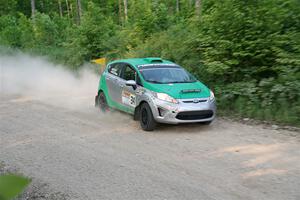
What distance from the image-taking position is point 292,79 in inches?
392

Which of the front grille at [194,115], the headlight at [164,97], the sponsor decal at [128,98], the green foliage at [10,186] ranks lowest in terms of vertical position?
the front grille at [194,115]

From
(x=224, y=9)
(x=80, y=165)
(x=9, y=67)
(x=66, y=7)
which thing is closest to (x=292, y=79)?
(x=224, y=9)

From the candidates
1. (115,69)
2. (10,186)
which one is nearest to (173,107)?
(115,69)

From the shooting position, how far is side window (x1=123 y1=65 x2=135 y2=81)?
401 inches

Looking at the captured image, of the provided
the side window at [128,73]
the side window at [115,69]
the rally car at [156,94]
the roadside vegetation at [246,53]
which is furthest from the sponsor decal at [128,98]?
the roadside vegetation at [246,53]

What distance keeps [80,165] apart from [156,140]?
87.3 inches

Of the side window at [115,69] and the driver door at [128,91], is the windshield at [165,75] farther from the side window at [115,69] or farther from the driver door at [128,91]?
the side window at [115,69]

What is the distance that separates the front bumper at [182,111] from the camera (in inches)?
344

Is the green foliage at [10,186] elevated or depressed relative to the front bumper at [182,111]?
elevated

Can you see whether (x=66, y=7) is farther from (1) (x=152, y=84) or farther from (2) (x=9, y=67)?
(1) (x=152, y=84)

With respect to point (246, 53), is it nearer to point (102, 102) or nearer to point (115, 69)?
point (115, 69)

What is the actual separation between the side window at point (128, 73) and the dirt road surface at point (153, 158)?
1205 millimetres

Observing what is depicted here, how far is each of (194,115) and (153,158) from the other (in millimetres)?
2335

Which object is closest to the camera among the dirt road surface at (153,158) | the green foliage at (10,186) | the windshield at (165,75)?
the green foliage at (10,186)
